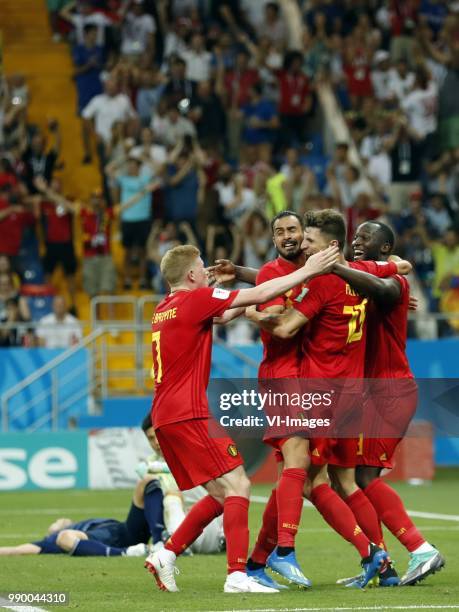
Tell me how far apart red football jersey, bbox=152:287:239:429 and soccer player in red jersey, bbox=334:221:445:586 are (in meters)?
1.13

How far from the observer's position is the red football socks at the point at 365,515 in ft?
31.3

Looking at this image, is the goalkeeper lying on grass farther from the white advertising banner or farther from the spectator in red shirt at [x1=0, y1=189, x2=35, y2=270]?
the spectator in red shirt at [x1=0, y1=189, x2=35, y2=270]

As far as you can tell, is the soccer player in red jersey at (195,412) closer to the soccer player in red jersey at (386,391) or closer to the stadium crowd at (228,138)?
the soccer player in red jersey at (386,391)

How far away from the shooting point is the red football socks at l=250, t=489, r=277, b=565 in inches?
375

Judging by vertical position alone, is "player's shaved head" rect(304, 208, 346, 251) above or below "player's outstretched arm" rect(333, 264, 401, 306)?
above

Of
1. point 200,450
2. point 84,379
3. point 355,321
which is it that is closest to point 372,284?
point 355,321

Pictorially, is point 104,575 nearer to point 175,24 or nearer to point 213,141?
point 213,141

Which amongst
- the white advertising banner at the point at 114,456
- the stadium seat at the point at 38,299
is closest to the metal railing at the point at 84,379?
the stadium seat at the point at 38,299

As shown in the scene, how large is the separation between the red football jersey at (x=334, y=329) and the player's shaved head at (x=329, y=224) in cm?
24

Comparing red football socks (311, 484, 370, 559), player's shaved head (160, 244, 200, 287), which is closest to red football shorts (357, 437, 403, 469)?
red football socks (311, 484, 370, 559)

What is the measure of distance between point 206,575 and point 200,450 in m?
1.70

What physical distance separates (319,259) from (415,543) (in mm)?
1963

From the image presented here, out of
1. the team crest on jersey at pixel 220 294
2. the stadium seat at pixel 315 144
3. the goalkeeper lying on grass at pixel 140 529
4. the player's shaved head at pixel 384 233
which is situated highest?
the player's shaved head at pixel 384 233

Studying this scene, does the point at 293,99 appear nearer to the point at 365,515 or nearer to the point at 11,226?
the point at 11,226
